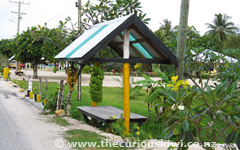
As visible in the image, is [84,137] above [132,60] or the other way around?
the other way around

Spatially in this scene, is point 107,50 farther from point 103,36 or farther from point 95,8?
point 103,36

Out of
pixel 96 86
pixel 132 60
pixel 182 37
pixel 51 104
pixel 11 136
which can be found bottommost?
pixel 11 136

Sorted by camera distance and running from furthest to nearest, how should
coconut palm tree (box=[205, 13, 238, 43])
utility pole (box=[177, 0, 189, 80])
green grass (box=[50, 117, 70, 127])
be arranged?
coconut palm tree (box=[205, 13, 238, 43])
green grass (box=[50, 117, 70, 127])
utility pole (box=[177, 0, 189, 80])

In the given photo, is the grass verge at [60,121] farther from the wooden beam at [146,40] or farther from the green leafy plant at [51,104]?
the wooden beam at [146,40]

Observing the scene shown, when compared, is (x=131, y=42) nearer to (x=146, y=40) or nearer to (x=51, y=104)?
(x=146, y=40)

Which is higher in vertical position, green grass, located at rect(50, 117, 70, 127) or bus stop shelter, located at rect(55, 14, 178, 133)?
bus stop shelter, located at rect(55, 14, 178, 133)

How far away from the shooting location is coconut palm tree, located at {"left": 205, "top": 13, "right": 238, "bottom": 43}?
48.7m

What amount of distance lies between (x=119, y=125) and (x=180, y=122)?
2.14m

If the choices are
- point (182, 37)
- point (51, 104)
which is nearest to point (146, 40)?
point (182, 37)

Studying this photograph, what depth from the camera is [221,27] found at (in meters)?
49.1

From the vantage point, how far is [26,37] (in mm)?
25906

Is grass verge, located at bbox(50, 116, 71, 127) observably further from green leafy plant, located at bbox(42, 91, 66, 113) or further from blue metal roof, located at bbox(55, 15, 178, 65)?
blue metal roof, located at bbox(55, 15, 178, 65)

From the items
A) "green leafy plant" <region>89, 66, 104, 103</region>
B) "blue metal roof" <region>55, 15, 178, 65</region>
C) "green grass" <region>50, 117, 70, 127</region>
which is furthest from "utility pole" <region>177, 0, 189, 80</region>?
"green grass" <region>50, 117, 70, 127</region>

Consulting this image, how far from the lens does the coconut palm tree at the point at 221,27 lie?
48.7 metres
